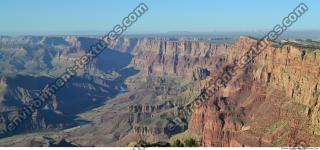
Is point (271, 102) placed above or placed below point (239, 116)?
above

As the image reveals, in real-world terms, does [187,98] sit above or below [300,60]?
below

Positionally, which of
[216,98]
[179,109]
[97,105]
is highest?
[216,98]

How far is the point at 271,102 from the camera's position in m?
80.6

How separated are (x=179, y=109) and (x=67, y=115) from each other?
58153 mm

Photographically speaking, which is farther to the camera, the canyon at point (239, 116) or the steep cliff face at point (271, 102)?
the canyon at point (239, 116)

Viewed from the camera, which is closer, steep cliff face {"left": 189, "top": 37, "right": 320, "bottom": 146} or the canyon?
steep cliff face {"left": 189, "top": 37, "right": 320, "bottom": 146}

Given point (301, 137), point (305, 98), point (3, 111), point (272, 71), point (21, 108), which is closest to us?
point (301, 137)

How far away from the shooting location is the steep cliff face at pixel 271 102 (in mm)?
63312

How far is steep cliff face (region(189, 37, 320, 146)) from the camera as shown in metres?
63.3

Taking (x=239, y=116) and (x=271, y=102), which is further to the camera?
(x=239, y=116)

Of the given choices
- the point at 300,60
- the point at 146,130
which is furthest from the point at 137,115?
the point at 300,60

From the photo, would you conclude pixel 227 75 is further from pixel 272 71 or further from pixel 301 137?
pixel 301 137

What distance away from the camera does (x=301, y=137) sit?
2119 inches

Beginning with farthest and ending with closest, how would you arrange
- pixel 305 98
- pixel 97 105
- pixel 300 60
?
pixel 97 105, pixel 300 60, pixel 305 98
